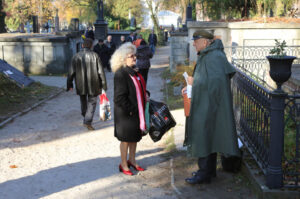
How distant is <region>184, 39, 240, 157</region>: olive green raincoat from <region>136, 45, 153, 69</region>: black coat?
713 cm

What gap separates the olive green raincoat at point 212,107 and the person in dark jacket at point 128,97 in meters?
0.88

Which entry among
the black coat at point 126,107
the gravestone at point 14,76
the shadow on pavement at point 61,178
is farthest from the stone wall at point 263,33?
the black coat at point 126,107

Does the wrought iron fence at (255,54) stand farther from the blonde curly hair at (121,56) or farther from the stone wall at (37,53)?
the stone wall at (37,53)

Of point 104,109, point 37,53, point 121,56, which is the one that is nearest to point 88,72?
point 104,109

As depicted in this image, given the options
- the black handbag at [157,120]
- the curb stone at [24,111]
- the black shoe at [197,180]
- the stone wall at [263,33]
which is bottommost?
the black shoe at [197,180]

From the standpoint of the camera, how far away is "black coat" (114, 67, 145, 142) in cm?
546

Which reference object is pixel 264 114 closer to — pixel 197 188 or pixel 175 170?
pixel 197 188

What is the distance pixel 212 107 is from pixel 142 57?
291 inches

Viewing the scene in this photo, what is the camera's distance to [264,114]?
15.5 feet

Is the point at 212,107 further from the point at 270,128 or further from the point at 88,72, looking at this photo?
the point at 88,72

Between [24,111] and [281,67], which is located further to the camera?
[24,111]

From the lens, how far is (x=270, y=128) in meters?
4.46

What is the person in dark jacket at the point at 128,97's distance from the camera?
5.47 metres

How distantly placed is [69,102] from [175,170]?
6.24 metres
